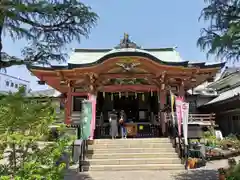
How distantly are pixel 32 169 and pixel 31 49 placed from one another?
4.08 m

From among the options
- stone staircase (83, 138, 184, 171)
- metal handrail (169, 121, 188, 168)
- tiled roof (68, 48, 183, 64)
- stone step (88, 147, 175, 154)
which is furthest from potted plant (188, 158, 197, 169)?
tiled roof (68, 48, 183, 64)

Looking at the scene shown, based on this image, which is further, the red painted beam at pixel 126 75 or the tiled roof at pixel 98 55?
the tiled roof at pixel 98 55

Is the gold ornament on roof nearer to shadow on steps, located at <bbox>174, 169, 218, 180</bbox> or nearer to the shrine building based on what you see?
the shrine building

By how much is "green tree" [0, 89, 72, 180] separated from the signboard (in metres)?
6.16

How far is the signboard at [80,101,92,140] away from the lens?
11.2 metres

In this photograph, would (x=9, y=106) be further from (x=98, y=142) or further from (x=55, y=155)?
(x=98, y=142)

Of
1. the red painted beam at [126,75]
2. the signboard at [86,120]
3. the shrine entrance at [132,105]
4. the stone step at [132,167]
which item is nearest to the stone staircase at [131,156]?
the stone step at [132,167]

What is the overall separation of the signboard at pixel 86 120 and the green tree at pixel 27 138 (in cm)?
616

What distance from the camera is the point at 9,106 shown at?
4.54 m

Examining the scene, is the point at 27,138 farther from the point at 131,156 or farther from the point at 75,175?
the point at 131,156

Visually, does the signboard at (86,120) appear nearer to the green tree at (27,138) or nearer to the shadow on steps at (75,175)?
the shadow on steps at (75,175)

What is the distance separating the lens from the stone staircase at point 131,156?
32.2 feet

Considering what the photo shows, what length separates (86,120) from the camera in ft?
37.3

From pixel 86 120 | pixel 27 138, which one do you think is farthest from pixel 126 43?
pixel 27 138
